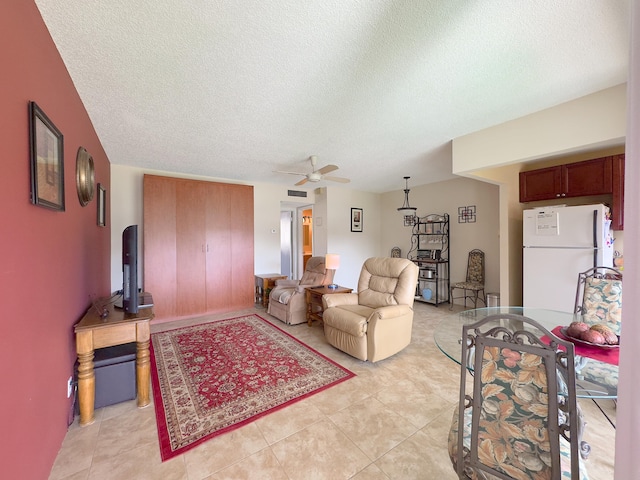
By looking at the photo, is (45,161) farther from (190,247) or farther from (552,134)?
(552,134)

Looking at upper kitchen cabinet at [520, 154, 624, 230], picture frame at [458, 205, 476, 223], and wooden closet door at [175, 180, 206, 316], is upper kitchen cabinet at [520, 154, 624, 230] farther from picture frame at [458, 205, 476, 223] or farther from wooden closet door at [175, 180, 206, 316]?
wooden closet door at [175, 180, 206, 316]

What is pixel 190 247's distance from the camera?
4.26m

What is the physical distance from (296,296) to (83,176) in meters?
2.77

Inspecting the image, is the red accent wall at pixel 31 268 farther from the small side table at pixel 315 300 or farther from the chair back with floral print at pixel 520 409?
the small side table at pixel 315 300

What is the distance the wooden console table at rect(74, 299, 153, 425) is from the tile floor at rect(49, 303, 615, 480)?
139 mm

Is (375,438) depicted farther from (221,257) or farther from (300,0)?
(221,257)

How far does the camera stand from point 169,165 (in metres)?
4.06

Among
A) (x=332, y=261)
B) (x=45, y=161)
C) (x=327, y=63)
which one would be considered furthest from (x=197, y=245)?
(x=327, y=63)

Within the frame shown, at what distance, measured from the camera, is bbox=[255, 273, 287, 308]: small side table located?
4.75m

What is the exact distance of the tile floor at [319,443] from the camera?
1420 mm

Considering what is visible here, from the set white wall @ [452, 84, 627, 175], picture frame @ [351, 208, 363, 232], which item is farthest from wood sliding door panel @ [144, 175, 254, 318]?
white wall @ [452, 84, 627, 175]

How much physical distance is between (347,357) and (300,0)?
9.80 ft

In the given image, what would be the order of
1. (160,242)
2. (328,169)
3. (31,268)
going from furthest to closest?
1. (160,242)
2. (328,169)
3. (31,268)

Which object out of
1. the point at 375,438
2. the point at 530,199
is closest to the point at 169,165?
the point at 375,438
